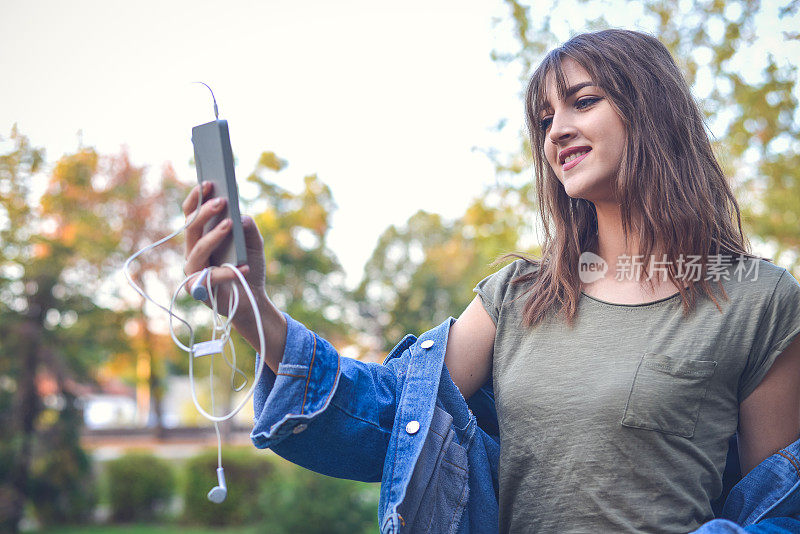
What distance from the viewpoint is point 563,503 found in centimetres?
157

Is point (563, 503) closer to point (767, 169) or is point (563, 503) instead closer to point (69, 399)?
point (767, 169)

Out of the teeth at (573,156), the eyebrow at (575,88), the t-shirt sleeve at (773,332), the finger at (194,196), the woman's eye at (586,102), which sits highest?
the eyebrow at (575,88)

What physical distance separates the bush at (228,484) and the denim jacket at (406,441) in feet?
29.1

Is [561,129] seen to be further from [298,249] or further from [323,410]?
[298,249]

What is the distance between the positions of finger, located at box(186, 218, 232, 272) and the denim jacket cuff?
0.81 feet

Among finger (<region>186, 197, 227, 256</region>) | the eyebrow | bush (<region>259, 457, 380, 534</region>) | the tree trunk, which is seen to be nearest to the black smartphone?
finger (<region>186, 197, 227, 256</region>)

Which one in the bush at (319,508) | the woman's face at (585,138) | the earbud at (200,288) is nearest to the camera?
the earbud at (200,288)

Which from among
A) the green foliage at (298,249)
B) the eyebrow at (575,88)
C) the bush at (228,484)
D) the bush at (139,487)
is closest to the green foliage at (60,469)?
the bush at (139,487)

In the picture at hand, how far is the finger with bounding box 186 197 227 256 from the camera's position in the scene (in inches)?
54.2

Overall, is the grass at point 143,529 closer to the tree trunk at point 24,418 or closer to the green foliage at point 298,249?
the tree trunk at point 24,418

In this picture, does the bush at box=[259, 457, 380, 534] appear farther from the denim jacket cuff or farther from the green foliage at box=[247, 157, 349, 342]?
the denim jacket cuff

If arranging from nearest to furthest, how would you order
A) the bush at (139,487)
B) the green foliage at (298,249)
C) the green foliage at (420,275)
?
1. the green foliage at (298,249)
2. the green foliage at (420,275)
3. the bush at (139,487)

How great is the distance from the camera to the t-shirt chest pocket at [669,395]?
1.52 m

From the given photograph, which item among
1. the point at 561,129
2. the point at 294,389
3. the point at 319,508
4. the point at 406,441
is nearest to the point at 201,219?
the point at 294,389
